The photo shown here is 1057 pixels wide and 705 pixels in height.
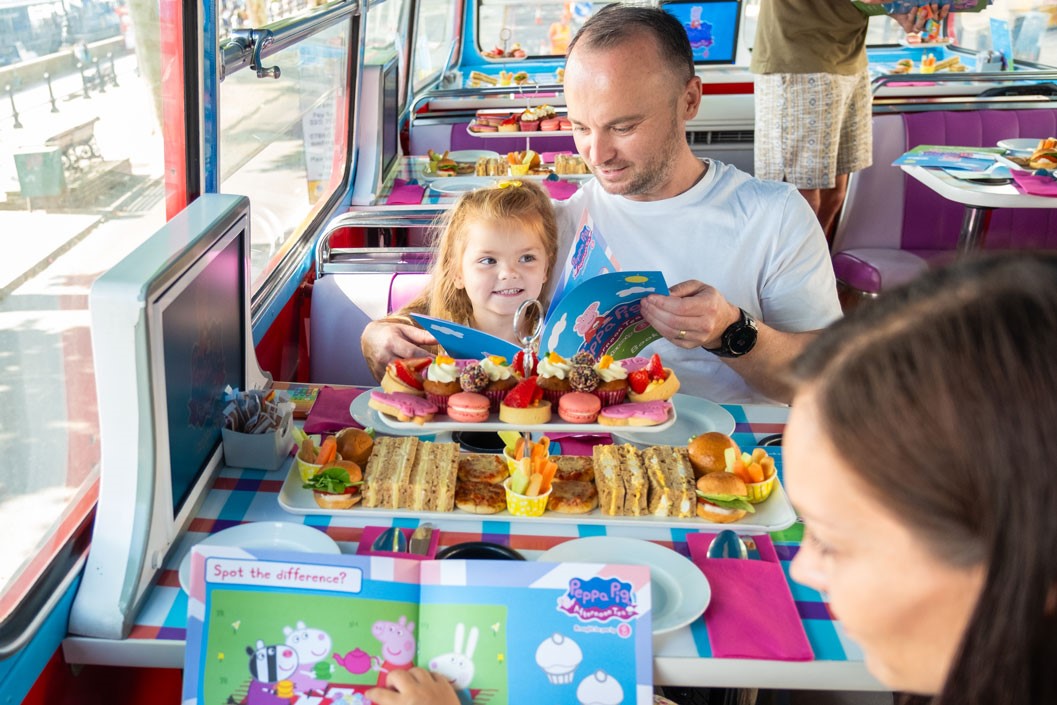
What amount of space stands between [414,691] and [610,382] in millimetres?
743

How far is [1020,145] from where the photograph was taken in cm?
426

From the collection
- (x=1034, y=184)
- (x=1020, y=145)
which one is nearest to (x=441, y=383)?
(x=1034, y=184)

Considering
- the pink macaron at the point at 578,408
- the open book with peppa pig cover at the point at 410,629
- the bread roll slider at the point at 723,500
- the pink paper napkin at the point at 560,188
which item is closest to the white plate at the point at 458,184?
the pink paper napkin at the point at 560,188

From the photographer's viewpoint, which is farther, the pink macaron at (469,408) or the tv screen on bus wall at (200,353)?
the pink macaron at (469,408)

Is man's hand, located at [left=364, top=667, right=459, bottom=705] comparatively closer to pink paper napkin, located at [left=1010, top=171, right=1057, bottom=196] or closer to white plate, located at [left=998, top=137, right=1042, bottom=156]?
pink paper napkin, located at [left=1010, top=171, right=1057, bottom=196]

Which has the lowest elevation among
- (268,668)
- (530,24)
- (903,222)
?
(903,222)

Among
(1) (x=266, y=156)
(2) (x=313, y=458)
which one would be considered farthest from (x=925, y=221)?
(2) (x=313, y=458)

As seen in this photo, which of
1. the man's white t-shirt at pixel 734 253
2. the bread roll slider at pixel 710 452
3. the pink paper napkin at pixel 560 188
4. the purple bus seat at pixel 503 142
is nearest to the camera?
the bread roll slider at pixel 710 452

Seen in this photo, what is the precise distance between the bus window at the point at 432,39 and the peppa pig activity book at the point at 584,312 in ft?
13.2

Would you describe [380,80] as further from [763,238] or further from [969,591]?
[969,591]

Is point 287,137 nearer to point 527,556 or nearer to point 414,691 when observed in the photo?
point 527,556

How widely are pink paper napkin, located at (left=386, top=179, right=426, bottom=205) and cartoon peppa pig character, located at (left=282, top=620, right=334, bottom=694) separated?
2.86 m

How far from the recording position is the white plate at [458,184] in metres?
4.00

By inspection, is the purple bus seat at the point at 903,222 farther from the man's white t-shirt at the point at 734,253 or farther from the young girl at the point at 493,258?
the young girl at the point at 493,258
